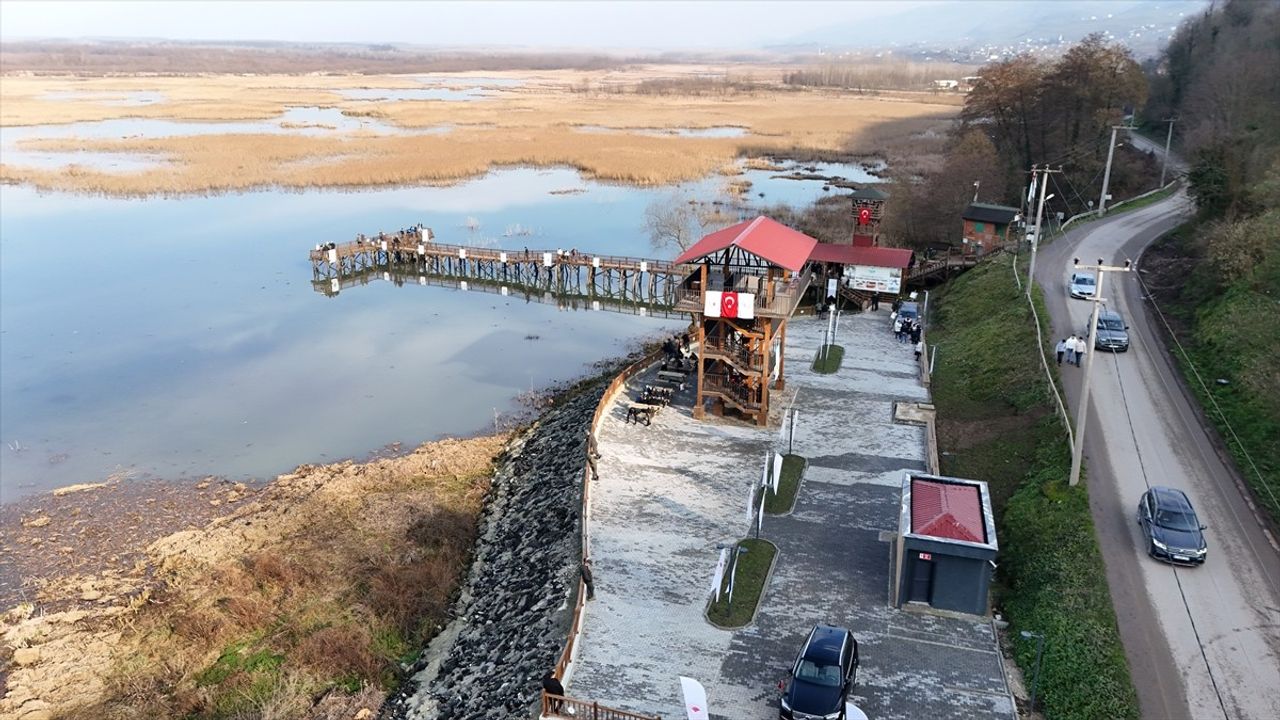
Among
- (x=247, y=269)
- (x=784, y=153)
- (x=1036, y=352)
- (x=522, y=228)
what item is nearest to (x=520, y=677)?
(x=1036, y=352)

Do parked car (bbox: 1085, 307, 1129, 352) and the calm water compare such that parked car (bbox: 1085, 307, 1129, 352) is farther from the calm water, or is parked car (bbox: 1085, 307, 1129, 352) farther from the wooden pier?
the wooden pier

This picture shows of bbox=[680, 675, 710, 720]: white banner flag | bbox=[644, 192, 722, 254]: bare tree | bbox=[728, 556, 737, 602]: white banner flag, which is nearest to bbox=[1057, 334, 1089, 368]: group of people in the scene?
bbox=[728, 556, 737, 602]: white banner flag

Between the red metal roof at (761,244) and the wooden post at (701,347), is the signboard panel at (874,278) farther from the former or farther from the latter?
the wooden post at (701,347)

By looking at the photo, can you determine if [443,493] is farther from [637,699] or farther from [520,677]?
[637,699]

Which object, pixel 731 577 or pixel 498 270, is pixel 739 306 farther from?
pixel 498 270

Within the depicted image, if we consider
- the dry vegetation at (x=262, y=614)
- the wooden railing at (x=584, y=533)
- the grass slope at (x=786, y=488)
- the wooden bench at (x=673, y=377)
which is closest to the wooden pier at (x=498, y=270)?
the wooden bench at (x=673, y=377)

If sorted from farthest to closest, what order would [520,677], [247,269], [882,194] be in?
[247,269] → [882,194] → [520,677]

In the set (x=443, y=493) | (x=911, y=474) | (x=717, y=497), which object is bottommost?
(x=443, y=493)
